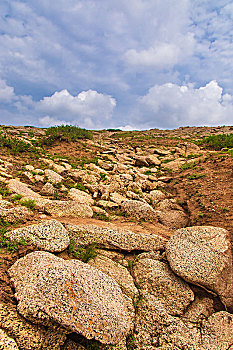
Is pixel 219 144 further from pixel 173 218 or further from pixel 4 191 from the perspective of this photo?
pixel 4 191

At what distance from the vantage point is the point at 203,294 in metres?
4.97

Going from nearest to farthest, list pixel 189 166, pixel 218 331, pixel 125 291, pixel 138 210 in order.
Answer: pixel 218 331
pixel 125 291
pixel 138 210
pixel 189 166

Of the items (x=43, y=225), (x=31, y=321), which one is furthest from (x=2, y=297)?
(x=43, y=225)

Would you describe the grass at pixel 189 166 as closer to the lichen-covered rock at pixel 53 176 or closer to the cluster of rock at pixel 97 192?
the cluster of rock at pixel 97 192

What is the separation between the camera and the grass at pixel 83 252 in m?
5.27

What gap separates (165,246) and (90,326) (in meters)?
3.34

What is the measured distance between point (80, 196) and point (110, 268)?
4.24 meters

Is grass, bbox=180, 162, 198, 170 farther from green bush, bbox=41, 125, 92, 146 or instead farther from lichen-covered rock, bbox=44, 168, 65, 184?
green bush, bbox=41, 125, 92, 146

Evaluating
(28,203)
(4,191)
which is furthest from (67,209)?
(4,191)

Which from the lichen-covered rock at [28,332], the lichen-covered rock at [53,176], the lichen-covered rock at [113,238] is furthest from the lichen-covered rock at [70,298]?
the lichen-covered rock at [53,176]

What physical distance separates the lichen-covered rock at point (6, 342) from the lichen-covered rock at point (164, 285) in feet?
9.86

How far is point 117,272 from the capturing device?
518cm

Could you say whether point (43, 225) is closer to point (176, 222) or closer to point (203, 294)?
point (203, 294)

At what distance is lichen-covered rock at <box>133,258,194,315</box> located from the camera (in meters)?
4.69
